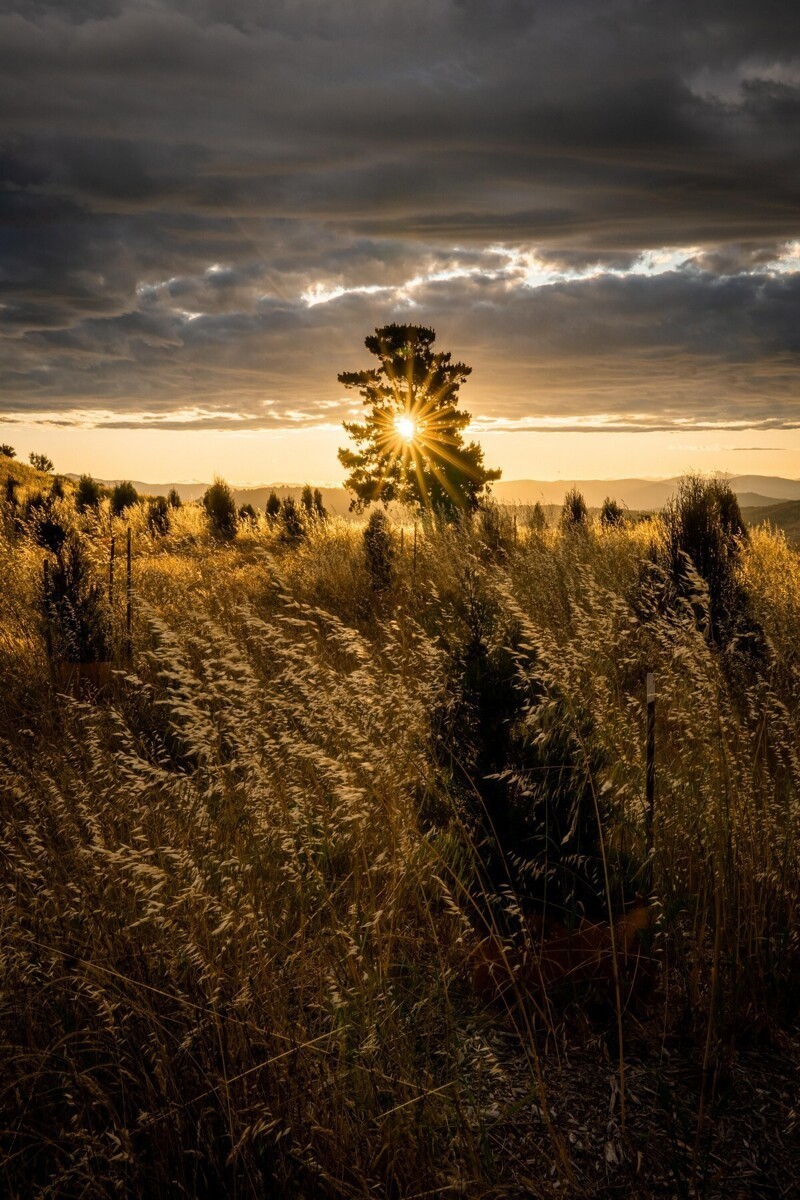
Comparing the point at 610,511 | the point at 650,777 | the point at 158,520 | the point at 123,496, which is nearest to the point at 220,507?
the point at 158,520

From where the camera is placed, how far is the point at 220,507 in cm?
2259

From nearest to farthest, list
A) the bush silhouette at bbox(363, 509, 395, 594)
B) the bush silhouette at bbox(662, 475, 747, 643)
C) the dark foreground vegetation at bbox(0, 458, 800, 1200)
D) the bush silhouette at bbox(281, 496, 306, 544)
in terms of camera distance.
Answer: the dark foreground vegetation at bbox(0, 458, 800, 1200)
the bush silhouette at bbox(662, 475, 747, 643)
the bush silhouette at bbox(363, 509, 395, 594)
the bush silhouette at bbox(281, 496, 306, 544)

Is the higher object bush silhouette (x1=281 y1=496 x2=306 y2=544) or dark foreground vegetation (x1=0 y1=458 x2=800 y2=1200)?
bush silhouette (x1=281 y1=496 x2=306 y2=544)

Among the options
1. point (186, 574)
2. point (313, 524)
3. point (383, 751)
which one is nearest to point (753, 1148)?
point (383, 751)

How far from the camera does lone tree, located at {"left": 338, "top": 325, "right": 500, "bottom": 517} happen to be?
26.0 meters

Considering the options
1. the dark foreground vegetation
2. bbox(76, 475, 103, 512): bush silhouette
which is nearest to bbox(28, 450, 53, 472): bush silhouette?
bbox(76, 475, 103, 512): bush silhouette

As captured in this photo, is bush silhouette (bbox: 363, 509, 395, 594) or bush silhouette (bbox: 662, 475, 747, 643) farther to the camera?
bush silhouette (bbox: 363, 509, 395, 594)

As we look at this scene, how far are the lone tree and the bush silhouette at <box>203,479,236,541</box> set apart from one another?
5609 mm

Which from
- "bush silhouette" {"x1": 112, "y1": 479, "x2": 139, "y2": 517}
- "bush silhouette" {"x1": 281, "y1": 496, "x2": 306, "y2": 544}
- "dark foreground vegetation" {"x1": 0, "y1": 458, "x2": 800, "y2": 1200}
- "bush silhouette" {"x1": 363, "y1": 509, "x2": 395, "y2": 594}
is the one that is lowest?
"dark foreground vegetation" {"x1": 0, "y1": 458, "x2": 800, "y2": 1200}

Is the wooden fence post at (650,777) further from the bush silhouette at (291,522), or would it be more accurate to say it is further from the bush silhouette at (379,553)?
the bush silhouette at (291,522)

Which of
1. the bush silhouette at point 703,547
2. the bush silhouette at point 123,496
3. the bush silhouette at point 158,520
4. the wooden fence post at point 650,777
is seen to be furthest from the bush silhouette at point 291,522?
the wooden fence post at point 650,777

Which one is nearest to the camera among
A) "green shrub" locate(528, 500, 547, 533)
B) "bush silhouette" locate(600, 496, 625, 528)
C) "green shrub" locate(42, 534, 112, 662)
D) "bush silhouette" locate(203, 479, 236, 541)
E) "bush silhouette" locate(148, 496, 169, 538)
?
"green shrub" locate(42, 534, 112, 662)

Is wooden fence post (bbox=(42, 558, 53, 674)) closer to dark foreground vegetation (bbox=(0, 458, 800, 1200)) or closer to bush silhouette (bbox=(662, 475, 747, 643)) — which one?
dark foreground vegetation (bbox=(0, 458, 800, 1200))

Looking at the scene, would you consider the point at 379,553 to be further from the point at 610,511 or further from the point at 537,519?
the point at 610,511
